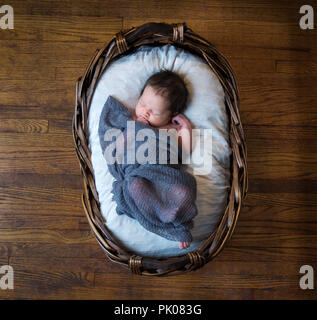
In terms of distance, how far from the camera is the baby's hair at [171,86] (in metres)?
0.96

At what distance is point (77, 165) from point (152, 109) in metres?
0.39

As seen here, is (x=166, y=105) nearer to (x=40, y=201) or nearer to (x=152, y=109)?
(x=152, y=109)

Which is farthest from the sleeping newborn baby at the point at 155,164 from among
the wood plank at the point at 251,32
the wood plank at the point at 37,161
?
the wood plank at the point at 251,32

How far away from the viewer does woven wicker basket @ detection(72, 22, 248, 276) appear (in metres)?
0.91

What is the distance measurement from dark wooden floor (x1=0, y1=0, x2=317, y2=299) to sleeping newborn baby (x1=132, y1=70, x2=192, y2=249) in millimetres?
324

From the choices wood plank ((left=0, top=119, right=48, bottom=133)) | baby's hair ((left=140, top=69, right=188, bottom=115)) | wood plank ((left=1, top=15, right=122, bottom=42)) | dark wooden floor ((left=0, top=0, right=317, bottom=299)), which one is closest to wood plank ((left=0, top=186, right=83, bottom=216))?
dark wooden floor ((left=0, top=0, right=317, bottom=299))

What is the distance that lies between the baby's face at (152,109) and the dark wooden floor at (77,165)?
0.35 metres

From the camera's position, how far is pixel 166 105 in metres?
0.98

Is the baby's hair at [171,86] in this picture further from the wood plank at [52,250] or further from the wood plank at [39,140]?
the wood plank at [52,250]

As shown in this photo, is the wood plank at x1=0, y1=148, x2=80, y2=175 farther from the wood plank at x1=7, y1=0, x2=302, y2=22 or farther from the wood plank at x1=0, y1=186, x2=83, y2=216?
the wood plank at x1=7, y1=0, x2=302, y2=22
